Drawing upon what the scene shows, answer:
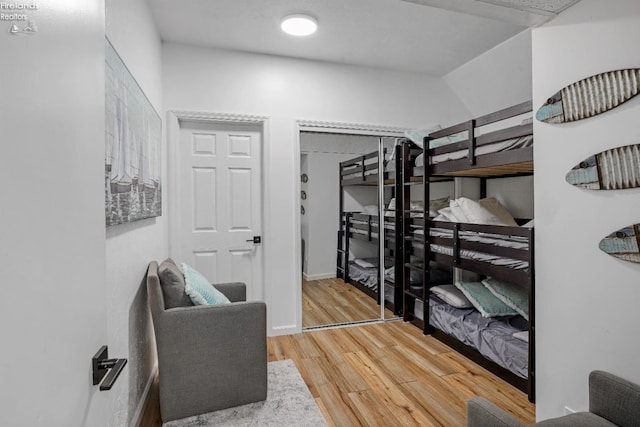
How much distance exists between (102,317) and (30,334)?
0.36 meters

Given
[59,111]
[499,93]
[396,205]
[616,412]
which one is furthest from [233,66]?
[616,412]

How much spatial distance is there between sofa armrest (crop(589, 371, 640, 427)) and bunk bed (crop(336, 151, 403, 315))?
2.25 metres

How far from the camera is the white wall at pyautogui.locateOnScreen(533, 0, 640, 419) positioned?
139 centimetres

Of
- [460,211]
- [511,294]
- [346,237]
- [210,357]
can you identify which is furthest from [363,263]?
[210,357]

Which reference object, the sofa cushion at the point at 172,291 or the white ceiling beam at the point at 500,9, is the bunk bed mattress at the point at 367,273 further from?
the white ceiling beam at the point at 500,9

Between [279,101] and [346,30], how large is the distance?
873mm

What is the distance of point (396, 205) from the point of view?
3611 mm

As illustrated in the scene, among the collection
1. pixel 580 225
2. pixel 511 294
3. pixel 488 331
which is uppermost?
pixel 580 225

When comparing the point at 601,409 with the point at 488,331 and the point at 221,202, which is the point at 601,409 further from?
the point at 221,202

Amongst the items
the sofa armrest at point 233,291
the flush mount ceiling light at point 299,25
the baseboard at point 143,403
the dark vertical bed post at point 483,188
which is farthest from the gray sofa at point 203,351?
the dark vertical bed post at point 483,188

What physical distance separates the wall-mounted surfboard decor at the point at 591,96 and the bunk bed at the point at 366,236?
6.75 feet

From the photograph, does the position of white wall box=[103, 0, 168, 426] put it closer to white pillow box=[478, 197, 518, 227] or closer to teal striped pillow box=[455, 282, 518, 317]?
teal striped pillow box=[455, 282, 518, 317]

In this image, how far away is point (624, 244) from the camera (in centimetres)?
139

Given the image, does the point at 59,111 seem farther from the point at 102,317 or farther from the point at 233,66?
the point at 233,66
